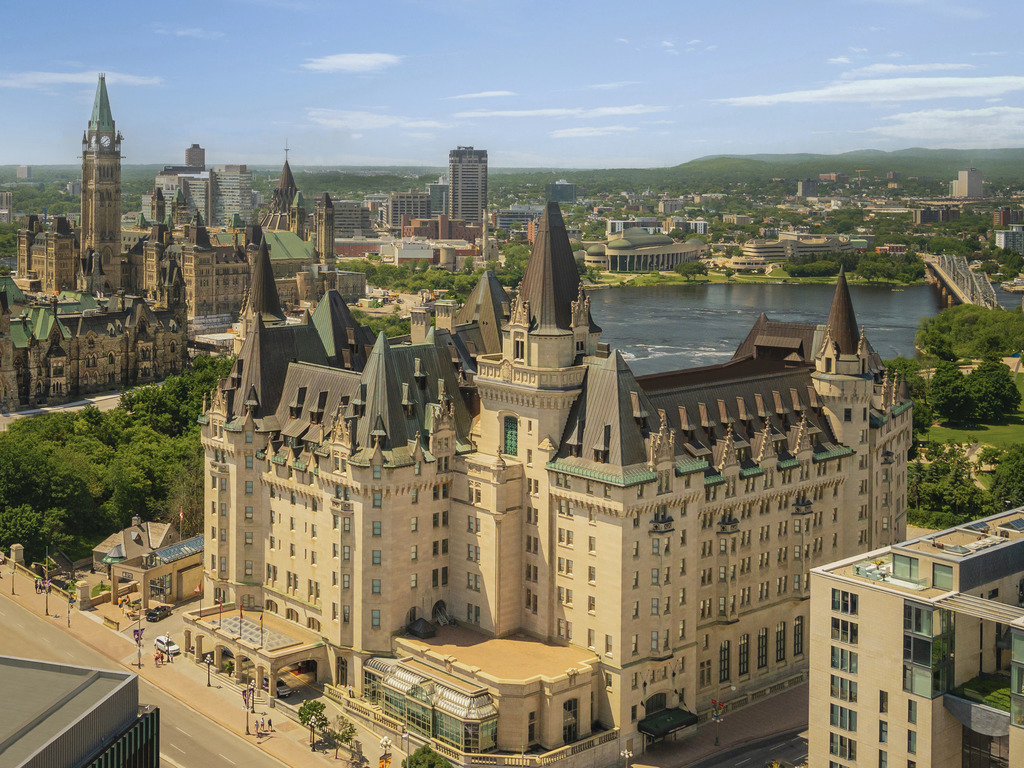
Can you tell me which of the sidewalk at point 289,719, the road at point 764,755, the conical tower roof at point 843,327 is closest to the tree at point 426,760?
the sidewalk at point 289,719

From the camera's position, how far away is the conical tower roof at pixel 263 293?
411 feet

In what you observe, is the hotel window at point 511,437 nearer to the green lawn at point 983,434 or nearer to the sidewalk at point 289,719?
the sidewalk at point 289,719

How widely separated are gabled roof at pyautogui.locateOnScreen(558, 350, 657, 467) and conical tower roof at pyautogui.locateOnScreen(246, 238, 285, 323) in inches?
1649

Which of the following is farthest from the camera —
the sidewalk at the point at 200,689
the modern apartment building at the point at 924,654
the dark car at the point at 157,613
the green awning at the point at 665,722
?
the dark car at the point at 157,613

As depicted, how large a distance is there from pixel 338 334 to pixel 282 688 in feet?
113

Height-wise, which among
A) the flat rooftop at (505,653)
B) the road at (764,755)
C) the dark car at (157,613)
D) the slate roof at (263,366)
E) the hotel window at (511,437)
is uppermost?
the slate roof at (263,366)

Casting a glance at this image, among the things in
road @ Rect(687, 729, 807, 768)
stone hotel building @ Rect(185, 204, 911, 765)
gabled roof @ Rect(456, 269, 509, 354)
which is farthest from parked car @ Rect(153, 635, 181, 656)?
road @ Rect(687, 729, 807, 768)

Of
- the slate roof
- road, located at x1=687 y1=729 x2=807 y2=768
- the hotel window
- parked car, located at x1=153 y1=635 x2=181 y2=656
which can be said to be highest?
the slate roof

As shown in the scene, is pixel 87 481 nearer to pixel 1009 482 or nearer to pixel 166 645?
pixel 166 645

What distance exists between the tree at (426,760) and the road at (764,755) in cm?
1731

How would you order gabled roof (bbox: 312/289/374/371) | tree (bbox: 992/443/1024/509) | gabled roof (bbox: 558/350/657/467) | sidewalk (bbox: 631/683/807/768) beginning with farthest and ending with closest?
tree (bbox: 992/443/1024/509), gabled roof (bbox: 312/289/374/371), gabled roof (bbox: 558/350/657/467), sidewalk (bbox: 631/683/807/768)

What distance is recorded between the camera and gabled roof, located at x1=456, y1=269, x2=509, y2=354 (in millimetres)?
118338

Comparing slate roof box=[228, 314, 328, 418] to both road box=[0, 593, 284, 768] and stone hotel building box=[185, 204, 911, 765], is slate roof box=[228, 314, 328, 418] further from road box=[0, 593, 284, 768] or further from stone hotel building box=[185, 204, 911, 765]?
road box=[0, 593, 284, 768]

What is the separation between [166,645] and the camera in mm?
105625
